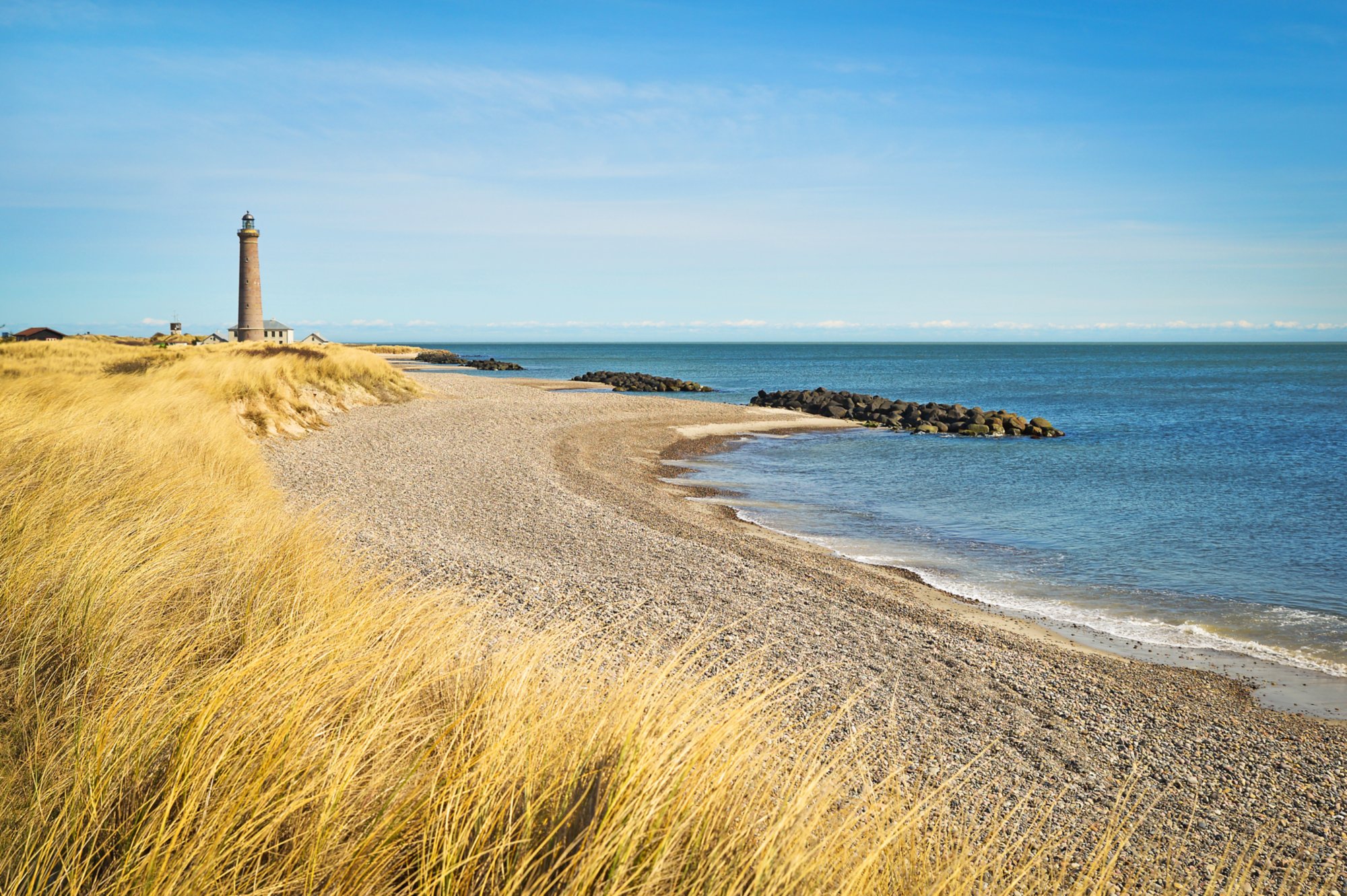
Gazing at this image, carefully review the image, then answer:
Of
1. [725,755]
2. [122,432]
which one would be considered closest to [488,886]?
[725,755]

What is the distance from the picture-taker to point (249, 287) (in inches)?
2151

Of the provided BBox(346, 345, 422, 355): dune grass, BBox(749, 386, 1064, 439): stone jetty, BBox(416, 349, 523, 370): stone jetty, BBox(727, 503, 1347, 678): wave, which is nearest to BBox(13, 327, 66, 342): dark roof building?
BBox(416, 349, 523, 370): stone jetty

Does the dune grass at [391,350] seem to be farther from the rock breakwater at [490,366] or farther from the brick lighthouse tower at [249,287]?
the brick lighthouse tower at [249,287]

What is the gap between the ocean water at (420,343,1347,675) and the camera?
1072 centimetres

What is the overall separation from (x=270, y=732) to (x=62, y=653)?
65.6 inches

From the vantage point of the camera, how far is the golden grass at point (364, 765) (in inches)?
93.6

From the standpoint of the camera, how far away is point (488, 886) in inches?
96.6

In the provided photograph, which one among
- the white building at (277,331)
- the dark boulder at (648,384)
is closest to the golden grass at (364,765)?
the dark boulder at (648,384)

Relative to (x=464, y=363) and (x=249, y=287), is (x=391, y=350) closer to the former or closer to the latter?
(x=464, y=363)

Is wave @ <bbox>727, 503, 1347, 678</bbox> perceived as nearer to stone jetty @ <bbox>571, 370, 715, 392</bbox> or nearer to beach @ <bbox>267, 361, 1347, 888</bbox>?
beach @ <bbox>267, 361, 1347, 888</bbox>

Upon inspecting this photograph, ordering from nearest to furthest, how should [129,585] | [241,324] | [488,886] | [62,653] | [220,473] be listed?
[488,886] → [62,653] → [129,585] → [220,473] → [241,324]

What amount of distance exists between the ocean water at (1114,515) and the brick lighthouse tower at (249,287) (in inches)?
1628

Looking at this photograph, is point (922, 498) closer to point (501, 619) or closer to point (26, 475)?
point (501, 619)

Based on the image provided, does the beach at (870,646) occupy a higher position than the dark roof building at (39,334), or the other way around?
the dark roof building at (39,334)
